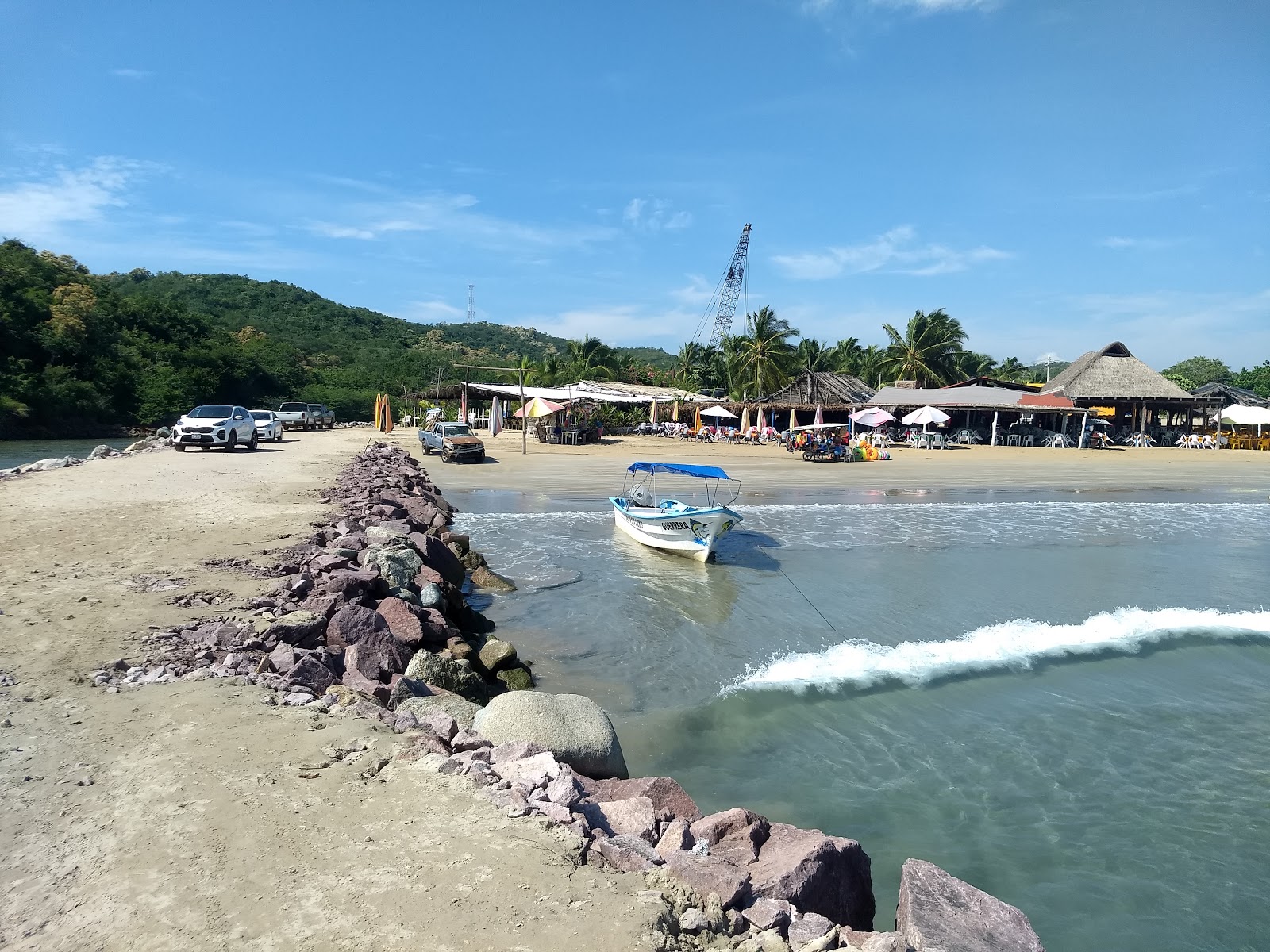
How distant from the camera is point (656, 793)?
206 inches

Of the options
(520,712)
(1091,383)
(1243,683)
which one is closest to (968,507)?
(1243,683)

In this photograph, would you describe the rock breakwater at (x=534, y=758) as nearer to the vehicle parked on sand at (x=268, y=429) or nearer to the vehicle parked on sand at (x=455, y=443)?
the vehicle parked on sand at (x=455, y=443)

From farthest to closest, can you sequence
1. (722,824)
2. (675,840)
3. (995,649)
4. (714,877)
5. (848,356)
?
(848,356) → (995,649) → (722,824) → (675,840) → (714,877)

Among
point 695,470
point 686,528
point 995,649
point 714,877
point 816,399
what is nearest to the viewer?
point 714,877

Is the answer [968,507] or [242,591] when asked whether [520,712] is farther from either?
[968,507]

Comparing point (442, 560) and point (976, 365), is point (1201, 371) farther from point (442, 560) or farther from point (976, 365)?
point (442, 560)

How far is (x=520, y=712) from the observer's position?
5.91 meters

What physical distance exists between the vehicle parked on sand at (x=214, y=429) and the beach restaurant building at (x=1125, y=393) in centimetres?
4835

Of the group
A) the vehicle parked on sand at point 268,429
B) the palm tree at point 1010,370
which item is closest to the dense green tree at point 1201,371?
the palm tree at point 1010,370

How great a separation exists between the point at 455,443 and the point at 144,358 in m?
35.5

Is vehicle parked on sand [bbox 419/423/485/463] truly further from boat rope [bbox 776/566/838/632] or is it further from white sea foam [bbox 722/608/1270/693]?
white sea foam [bbox 722/608/1270/693]

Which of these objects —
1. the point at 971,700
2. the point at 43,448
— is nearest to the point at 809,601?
the point at 971,700

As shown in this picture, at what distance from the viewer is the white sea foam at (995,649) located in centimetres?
941

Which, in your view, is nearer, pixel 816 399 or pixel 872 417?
pixel 872 417
